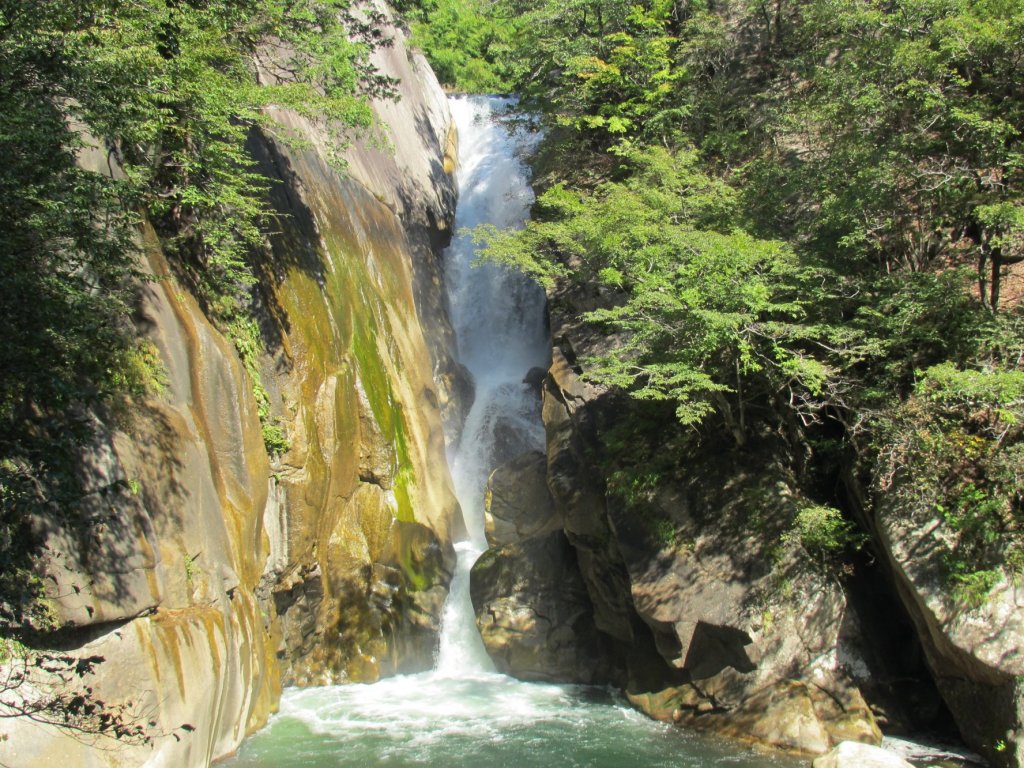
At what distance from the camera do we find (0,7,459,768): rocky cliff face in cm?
684

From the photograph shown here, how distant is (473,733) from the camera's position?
10.2 metres

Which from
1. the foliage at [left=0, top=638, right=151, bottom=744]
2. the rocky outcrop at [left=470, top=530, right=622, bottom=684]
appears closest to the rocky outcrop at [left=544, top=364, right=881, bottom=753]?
the rocky outcrop at [left=470, top=530, right=622, bottom=684]

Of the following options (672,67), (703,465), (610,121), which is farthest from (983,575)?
(672,67)

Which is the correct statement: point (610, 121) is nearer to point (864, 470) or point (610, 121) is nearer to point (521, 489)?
point (521, 489)

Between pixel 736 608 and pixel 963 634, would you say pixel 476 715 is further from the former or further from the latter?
pixel 963 634

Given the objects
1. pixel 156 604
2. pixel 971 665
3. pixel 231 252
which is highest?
pixel 231 252

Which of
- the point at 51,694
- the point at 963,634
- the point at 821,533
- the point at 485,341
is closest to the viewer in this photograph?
the point at 51,694

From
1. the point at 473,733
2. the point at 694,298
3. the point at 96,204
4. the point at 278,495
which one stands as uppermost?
the point at 694,298

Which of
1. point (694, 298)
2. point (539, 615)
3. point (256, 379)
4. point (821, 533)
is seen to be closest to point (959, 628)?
point (821, 533)

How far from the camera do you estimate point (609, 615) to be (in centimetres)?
1252

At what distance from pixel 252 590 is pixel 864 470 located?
8.42 m

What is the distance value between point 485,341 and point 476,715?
11358 millimetres

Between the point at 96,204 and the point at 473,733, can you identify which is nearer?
the point at 96,204

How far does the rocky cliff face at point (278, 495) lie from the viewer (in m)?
6.84
